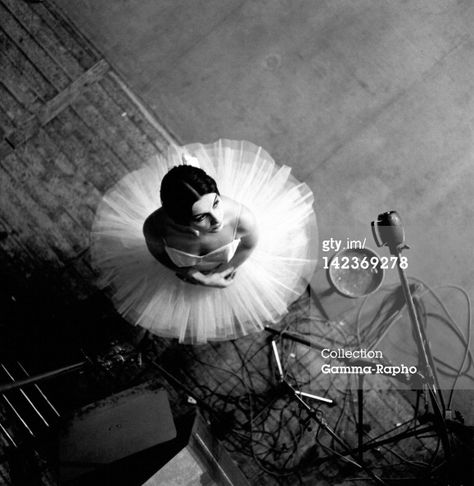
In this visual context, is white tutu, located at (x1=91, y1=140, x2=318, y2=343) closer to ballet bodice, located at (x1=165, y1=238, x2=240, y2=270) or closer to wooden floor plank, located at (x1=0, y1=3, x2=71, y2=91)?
ballet bodice, located at (x1=165, y1=238, x2=240, y2=270)

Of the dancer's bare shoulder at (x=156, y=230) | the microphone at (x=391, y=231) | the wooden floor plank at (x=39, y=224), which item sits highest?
the wooden floor plank at (x=39, y=224)

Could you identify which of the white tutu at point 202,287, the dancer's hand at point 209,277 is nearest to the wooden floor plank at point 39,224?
the white tutu at point 202,287

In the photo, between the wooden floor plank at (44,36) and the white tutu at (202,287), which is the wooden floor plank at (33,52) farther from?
the white tutu at (202,287)

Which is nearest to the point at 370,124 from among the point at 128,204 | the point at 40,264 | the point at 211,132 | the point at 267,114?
the point at 267,114

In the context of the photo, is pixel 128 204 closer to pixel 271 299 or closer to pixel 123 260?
pixel 123 260

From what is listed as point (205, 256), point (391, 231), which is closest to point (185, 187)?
point (205, 256)

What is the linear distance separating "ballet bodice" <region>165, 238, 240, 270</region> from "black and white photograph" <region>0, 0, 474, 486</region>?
1.66 ft

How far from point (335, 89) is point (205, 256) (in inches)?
97.2

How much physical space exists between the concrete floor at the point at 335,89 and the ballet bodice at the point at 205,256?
169 centimetres

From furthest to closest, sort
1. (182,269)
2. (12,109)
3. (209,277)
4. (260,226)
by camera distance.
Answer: (12,109)
(260,226)
(209,277)
(182,269)

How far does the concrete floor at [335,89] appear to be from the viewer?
414 cm

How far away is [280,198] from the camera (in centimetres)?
320

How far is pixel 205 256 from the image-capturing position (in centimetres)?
248

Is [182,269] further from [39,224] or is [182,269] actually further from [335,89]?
[335,89]
